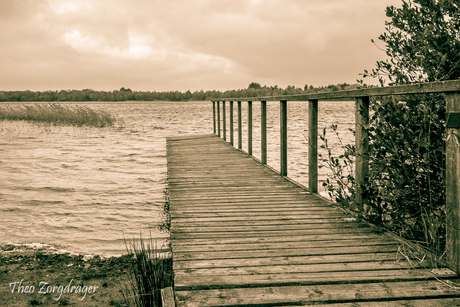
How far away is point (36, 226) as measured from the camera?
19.4 ft

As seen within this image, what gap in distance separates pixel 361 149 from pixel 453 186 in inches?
41.0

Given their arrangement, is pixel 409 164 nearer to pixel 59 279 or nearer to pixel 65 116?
pixel 59 279

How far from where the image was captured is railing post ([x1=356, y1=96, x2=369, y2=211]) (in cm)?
297

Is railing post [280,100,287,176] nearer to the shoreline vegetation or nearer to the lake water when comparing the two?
the lake water

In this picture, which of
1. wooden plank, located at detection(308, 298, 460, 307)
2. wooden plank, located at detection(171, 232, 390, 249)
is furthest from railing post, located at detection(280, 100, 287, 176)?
wooden plank, located at detection(308, 298, 460, 307)

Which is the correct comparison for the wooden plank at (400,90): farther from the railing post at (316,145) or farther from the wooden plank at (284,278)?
the wooden plank at (284,278)

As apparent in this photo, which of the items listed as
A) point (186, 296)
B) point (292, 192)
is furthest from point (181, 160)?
point (186, 296)

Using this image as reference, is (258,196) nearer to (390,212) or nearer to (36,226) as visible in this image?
(390,212)

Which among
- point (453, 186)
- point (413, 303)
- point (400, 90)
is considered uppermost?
point (400, 90)

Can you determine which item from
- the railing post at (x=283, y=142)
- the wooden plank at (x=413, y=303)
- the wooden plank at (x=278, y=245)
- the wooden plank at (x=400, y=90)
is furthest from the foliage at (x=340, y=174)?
the railing post at (x=283, y=142)

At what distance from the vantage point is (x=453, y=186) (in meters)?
2.08

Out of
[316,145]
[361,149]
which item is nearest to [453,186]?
[361,149]

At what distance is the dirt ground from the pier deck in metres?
0.93

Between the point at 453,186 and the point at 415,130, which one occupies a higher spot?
the point at 415,130
